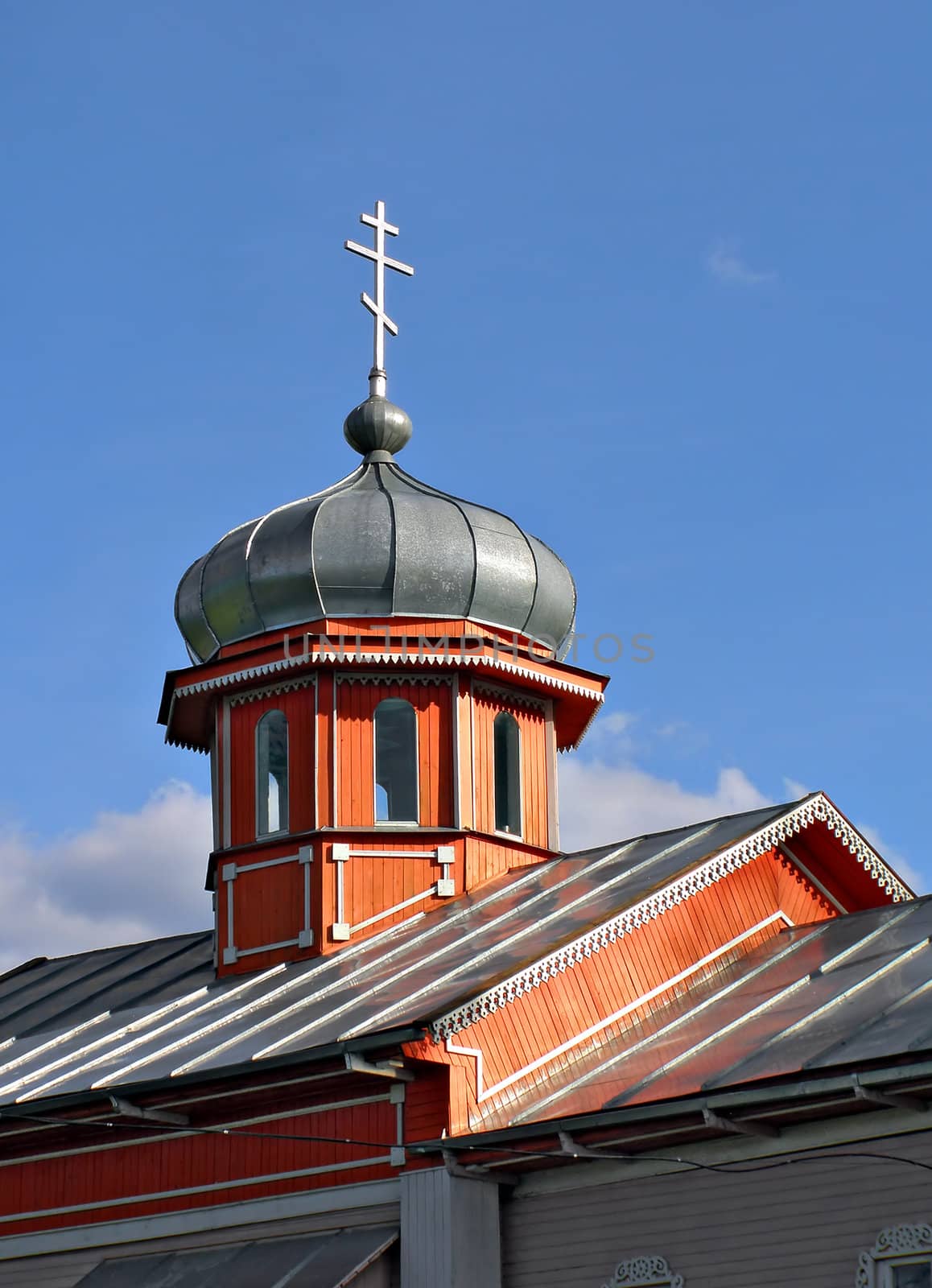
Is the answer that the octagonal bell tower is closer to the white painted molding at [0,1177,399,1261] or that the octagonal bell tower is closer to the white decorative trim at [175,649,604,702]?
the white decorative trim at [175,649,604,702]

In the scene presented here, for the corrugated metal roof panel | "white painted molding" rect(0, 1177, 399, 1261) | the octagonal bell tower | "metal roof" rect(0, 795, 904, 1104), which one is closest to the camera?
the corrugated metal roof panel

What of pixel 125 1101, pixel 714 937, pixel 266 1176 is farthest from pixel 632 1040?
pixel 125 1101

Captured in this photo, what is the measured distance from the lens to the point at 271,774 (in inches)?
803

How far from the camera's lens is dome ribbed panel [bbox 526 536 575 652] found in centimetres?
2092

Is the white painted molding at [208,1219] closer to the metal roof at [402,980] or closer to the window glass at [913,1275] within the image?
the metal roof at [402,980]

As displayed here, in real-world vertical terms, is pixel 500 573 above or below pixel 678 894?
above

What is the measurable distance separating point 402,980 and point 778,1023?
3347 mm

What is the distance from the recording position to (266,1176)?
15586mm

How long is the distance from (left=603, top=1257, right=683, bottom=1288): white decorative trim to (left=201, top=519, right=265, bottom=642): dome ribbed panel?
855 cm

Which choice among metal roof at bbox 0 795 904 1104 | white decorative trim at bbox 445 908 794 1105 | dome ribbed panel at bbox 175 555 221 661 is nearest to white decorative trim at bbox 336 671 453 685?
dome ribbed panel at bbox 175 555 221 661

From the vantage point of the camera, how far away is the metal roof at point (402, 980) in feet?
51.0

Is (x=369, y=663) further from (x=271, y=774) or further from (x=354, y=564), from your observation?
(x=271, y=774)

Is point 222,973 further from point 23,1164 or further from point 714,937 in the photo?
point 714,937

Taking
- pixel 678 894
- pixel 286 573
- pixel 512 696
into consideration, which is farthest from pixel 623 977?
pixel 286 573
